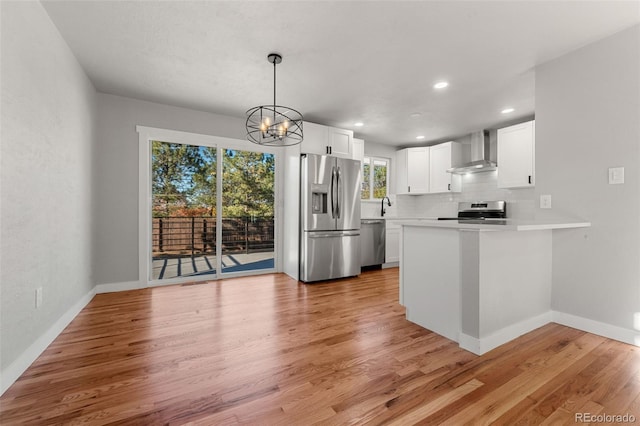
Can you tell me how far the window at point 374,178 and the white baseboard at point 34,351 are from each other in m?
4.57

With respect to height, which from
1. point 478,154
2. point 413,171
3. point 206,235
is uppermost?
point 478,154

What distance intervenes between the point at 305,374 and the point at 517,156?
4.17 metres

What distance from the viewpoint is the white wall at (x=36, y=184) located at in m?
1.61

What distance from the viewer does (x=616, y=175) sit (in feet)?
7.21

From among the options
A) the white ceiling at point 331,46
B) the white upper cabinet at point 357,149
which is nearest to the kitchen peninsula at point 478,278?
the white ceiling at point 331,46

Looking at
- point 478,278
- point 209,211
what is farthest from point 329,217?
point 478,278

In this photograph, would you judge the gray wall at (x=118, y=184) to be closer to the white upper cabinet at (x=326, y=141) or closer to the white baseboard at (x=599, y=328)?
the white upper cabinet at (x=326, y=141)

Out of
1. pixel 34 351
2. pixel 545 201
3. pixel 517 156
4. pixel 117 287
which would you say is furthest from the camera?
pixel 517 156

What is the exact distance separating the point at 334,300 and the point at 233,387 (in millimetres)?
1748

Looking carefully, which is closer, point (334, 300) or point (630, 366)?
point (630, 366)

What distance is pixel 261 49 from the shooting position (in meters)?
2.44

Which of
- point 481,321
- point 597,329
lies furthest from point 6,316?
point 597,329

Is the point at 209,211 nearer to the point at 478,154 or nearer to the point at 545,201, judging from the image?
the point at 545,201

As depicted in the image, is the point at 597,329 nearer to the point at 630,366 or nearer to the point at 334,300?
the point at 630,366
